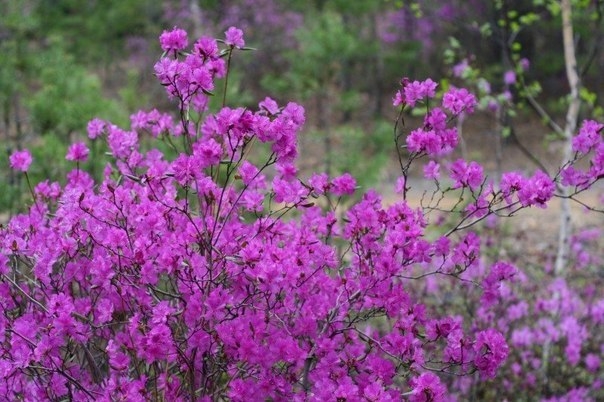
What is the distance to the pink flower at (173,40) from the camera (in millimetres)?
2516

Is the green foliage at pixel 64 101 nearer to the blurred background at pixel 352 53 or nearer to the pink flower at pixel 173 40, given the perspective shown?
the blurred background at pixel 352 53

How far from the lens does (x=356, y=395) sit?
7.88ft

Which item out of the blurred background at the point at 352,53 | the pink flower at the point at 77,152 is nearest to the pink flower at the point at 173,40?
the pink flower at the point at 77,152

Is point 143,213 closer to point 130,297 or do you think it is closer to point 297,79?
point 130,297

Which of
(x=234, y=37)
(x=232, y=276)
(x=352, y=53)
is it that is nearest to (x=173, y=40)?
(x=234, y=37)

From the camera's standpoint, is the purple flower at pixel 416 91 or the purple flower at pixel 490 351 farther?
the purple flower at pixel 416 91

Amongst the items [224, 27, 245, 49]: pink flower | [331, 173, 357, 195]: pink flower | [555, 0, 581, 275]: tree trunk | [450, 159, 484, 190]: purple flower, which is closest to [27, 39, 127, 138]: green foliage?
[555, 0, 581, 275]: tree trunk

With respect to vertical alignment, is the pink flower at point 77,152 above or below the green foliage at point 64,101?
below

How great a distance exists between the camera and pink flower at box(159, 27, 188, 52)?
A: 99.0 inches

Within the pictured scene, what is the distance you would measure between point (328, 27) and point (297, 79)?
88cm

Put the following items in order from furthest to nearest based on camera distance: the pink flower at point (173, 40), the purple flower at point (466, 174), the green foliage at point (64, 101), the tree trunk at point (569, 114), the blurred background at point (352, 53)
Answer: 1. the blurred background at point (352, 53)
2. the green foliage at point (64, 101)
3. the tree trunk at point (569, 114)
4. the purple flower at point (466, 174)
5. the pink flower at point (173, 40)

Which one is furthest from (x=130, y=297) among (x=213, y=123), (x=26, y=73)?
(x=26, y=73)

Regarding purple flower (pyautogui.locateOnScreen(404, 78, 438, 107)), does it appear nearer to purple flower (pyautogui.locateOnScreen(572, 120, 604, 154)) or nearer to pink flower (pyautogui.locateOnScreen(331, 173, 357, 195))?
pink flower (pyautogui.locateOnScreen(331, 173, 357, 195))

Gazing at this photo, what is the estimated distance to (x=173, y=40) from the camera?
253 centimetres
